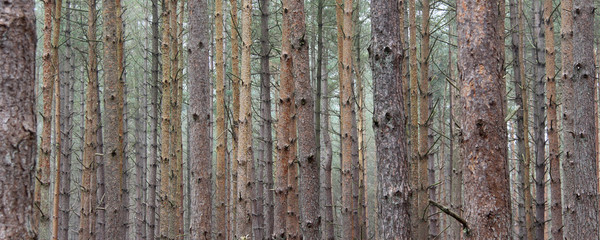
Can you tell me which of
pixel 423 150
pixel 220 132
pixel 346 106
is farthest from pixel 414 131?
pixel 220 132

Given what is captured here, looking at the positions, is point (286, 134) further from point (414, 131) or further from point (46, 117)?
point (46, 117)

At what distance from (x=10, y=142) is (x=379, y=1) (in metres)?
3.65

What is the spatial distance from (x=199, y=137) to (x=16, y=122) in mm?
3609

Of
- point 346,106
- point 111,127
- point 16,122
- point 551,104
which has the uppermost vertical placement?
point 346,106

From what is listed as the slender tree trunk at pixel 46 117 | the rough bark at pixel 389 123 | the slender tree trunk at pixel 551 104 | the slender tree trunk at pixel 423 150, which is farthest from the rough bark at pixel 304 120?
the slender tree trunk at pixel 551 104

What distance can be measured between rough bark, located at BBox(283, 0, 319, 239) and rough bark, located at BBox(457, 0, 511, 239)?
252cm

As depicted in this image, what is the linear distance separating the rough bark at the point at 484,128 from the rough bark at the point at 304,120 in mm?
2525

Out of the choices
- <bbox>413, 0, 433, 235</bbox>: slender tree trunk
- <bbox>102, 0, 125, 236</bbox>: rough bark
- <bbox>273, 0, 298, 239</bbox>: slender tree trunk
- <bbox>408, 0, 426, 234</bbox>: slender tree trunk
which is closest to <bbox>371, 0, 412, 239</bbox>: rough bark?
<bbox>273, 0, 298, 239</bbox>: slender tree trunk

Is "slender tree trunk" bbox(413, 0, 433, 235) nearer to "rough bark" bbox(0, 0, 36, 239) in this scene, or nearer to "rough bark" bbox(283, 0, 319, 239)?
"rough bark" bbox(283, 0, 319, 239)

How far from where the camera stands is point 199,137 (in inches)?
237

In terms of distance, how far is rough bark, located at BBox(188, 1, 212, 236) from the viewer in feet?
19.8

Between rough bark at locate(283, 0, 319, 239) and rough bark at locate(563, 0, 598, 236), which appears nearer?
rough bark at locate(283, 0, 319, 239)

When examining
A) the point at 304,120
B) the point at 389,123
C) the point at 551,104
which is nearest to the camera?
the point at 389,123

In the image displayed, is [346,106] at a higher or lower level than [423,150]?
higher
